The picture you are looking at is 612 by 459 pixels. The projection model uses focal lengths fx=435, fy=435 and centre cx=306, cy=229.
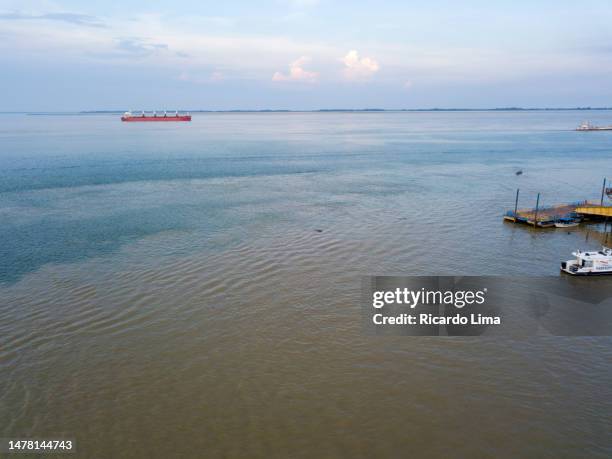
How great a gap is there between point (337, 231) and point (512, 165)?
70850 mm

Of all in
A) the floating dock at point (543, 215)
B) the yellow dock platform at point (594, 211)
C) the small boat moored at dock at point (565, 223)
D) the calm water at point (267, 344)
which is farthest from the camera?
the yellow dock platform at point (594, 211)

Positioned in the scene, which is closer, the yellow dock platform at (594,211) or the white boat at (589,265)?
the white boat at (589,265)

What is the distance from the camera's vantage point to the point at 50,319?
1099 inches

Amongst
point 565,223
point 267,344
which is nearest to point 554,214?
point 565,223

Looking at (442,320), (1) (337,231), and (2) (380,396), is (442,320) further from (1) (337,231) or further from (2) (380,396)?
(1) (337,231)

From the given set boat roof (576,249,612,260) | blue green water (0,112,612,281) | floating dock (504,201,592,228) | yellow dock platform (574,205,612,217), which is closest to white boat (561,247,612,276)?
boat roof (576,249,612,260)

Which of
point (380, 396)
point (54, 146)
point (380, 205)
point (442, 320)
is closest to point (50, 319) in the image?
point (380, 396)

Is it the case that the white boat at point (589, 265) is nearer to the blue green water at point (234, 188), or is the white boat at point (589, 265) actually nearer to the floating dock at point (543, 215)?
the blue green water at point (234, 188)

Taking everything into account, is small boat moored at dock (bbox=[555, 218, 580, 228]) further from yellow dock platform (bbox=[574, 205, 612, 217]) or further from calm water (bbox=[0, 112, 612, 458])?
yellow dock platform (bbox=[574, 205, 612, 217])

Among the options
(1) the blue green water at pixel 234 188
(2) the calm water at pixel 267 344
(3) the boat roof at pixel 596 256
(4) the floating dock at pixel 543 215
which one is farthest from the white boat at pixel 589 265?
(4) the floating dock at pixel 543 215

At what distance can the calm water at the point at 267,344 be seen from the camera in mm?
19047

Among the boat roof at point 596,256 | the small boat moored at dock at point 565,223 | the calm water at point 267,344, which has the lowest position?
the calm water at point 267,344

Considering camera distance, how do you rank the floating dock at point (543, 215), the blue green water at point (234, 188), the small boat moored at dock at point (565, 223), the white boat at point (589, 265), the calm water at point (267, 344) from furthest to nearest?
the small boat moored at dock at point (565, 223)
the floating dock at point (543, 215)
the blue green water at point (234, 188)
the white boat at point (589, 265)
the calm water at point (267, 344)

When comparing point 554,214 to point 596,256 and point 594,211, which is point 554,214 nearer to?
point 594,211
